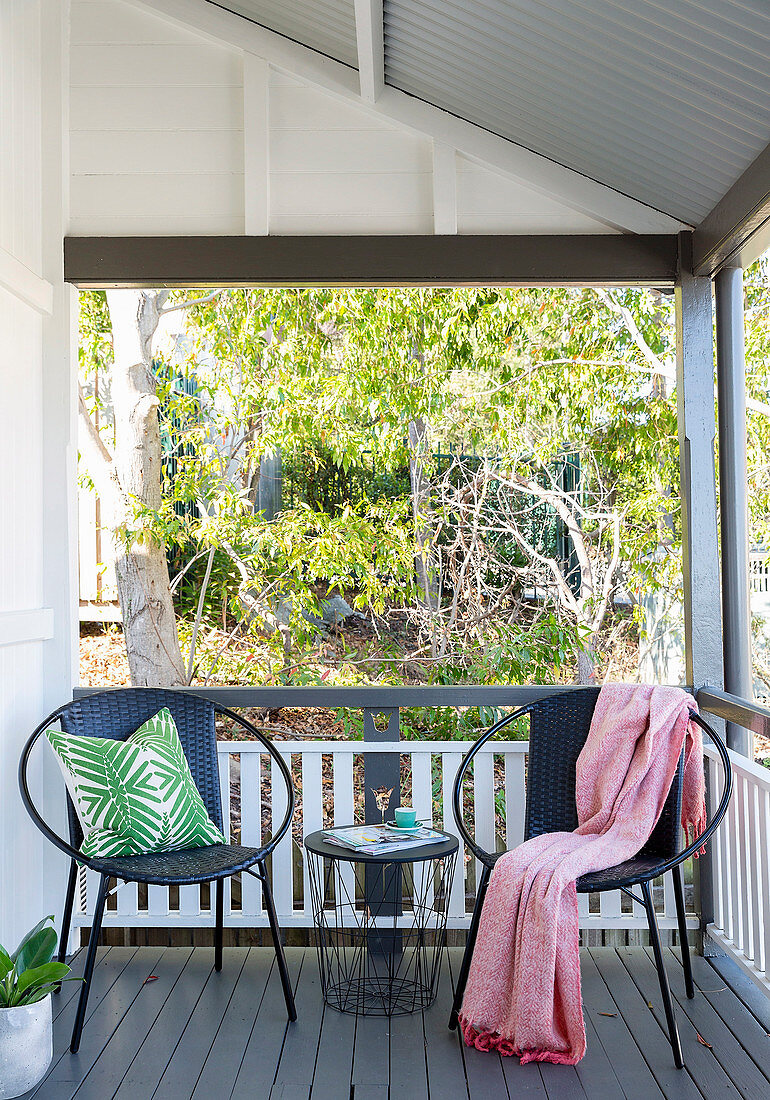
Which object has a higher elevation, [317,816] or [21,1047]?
[317,816]

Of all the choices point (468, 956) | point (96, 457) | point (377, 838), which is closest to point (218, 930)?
point (377, 838)

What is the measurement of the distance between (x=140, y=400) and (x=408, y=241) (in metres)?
2.65

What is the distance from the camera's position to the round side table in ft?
9.23

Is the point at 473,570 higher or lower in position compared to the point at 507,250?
lower

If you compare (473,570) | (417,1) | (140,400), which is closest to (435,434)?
(473,570)

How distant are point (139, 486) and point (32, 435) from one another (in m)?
2.39

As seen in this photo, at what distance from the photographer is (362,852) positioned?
266cm

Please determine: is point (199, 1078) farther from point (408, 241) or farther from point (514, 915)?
point (408, 241)

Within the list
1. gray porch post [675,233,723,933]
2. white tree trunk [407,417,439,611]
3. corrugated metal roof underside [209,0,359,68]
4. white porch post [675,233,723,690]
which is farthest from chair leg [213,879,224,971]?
white tree trunk [407,417,439,611]

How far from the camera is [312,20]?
3199 mm

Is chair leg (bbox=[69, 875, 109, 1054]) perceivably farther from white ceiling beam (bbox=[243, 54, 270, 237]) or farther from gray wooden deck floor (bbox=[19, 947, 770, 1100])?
white ceiling beam (bbox=[243, 54, 270, 237])

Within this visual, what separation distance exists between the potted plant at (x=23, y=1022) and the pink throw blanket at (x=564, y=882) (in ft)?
3.44

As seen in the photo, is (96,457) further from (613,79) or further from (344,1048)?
(344,1048)

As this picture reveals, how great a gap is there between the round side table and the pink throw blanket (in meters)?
0.23
